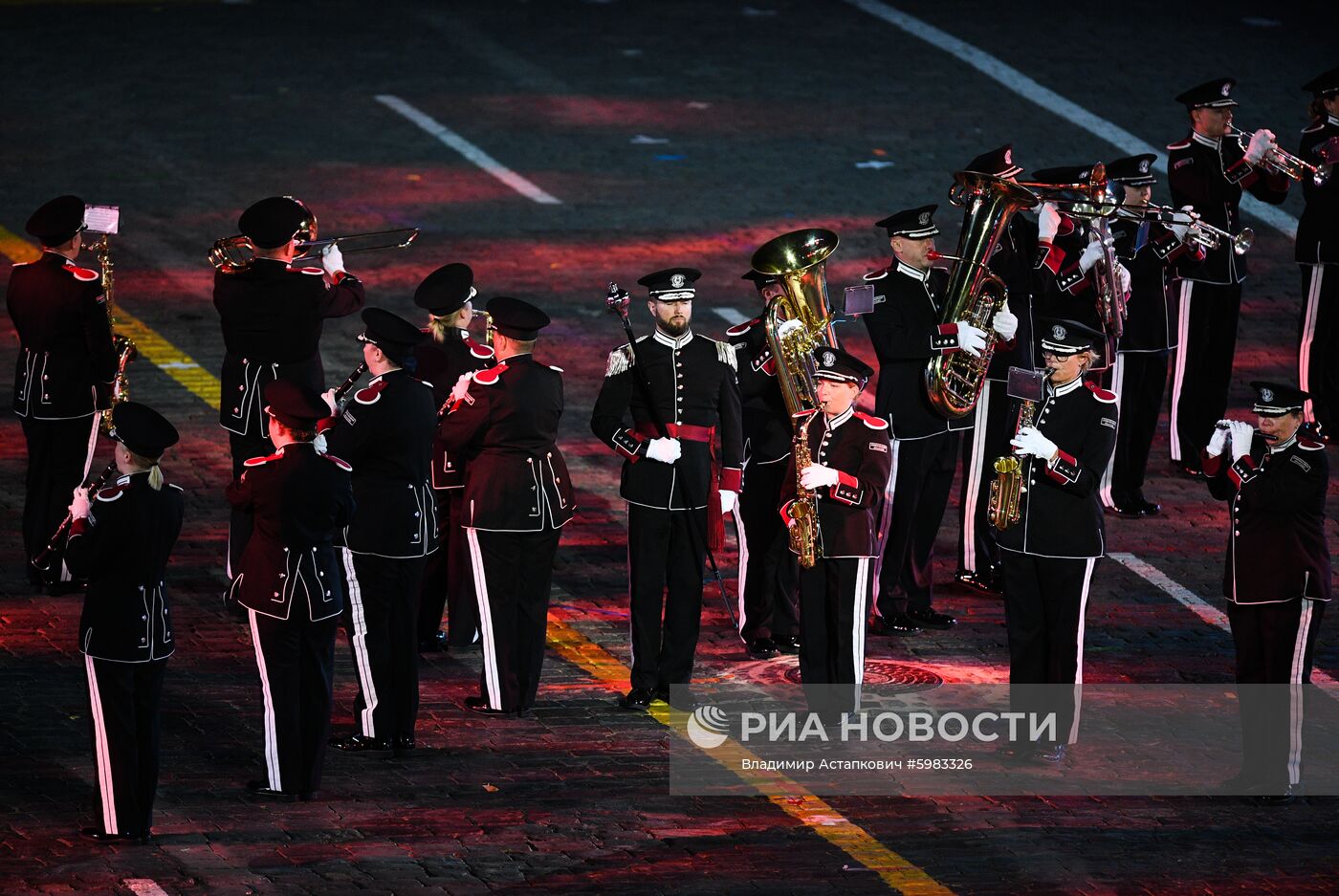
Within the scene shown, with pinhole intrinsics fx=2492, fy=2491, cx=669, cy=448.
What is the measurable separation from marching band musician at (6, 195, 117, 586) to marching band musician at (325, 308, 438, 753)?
2548 mm

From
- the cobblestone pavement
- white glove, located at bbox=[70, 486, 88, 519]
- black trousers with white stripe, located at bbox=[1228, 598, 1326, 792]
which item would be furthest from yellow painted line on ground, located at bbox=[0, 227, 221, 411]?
black trousers with white stripe, located at bbox=[1228, 598, 1326, 792]

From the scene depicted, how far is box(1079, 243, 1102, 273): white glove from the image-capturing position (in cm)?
1518

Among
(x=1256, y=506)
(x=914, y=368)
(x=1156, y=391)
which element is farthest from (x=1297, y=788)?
(x=1156, y=391)

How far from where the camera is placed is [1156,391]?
54.5 ft

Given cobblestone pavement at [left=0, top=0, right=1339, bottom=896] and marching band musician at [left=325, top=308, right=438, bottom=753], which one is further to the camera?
marching band musician at [left=325, top=308, right=438, bottom=753]

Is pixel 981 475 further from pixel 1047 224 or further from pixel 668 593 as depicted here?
pixel 668 593

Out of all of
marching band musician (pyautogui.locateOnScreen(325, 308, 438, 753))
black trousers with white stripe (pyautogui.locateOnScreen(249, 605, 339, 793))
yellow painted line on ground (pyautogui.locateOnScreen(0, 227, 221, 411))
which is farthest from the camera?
yellow painted line on ground (pyautogui.locateOnScreen(0, 227, 221, 411))

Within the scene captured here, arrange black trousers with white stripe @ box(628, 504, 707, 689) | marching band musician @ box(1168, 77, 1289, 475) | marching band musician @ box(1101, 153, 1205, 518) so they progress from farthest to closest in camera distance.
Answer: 1. marching band musician @ box(1168, 77, 1289, 475)
2. marching band musician @ box(1101, 153, 1205, 518)
3. black trousers with white stripe @ box(628, 504, 707, 689)

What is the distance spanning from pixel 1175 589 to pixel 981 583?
1.18m

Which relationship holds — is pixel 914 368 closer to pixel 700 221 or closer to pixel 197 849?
pixel 197 849

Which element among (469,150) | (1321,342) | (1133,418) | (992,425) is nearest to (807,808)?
(992,425)

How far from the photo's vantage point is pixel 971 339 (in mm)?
14008

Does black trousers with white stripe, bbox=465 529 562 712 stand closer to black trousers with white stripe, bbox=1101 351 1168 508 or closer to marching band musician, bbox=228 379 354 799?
marching band musician, bbox=228 379 354 799

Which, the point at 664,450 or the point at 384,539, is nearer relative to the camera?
the point at 384,539
